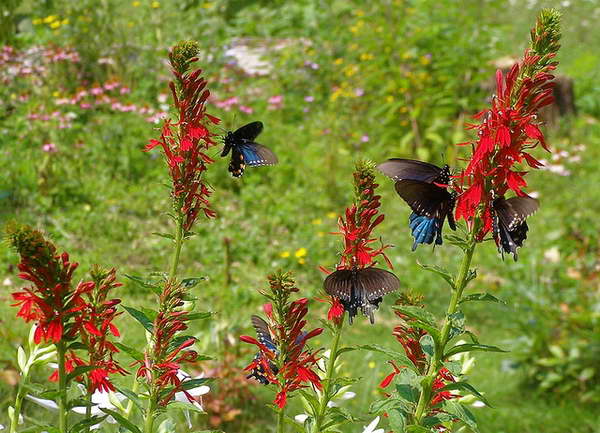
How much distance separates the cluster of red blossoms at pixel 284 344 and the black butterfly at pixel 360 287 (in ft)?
0.23

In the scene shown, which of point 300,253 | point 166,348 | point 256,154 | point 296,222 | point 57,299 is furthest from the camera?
point 296,222

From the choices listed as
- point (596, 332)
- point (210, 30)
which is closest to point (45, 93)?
point (210, 30)

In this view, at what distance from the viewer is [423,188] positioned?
131cm

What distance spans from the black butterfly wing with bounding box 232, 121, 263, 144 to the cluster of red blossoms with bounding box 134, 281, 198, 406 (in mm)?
910

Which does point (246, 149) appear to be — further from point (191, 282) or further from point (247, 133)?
point (191, 282)

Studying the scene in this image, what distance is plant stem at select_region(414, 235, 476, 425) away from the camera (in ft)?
3.92

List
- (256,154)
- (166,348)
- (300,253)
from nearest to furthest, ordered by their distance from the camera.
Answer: (166,348) < (256,154) < (300,253)

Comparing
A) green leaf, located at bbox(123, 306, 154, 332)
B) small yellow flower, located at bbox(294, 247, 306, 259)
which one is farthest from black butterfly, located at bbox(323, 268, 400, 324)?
small yellow flower, located at bbox(294, 247, 306, 259)

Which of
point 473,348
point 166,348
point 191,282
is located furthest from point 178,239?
point 473,348

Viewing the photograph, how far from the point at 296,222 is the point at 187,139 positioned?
13.1 feet

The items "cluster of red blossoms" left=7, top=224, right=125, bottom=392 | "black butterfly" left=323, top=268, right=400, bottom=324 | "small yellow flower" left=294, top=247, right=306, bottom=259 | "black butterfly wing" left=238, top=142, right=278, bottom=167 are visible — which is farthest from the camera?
"small yellow flower" left=294, top=247, right=306, bottom=259

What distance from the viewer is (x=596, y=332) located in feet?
11.4

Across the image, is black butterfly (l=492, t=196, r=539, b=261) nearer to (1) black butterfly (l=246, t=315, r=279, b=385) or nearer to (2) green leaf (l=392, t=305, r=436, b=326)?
(2) green leaf (l=392, t=305, r=436, b=326)

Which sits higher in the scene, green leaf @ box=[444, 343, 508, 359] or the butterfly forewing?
the butterfly forewing
